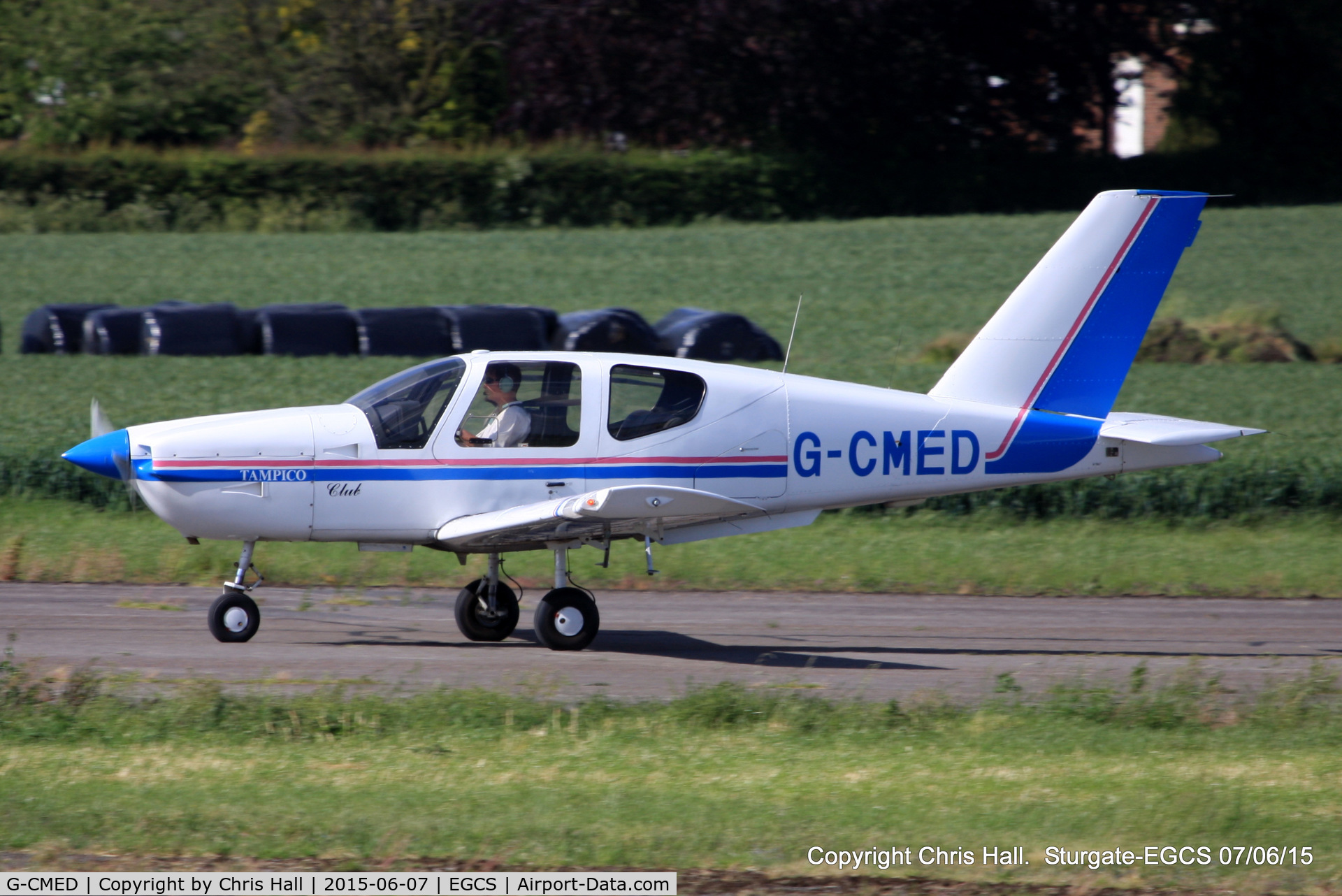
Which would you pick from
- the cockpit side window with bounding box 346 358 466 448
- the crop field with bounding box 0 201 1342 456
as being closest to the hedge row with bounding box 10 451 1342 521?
the crop field with bounding box 0 201 1342 456

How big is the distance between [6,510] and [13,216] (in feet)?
70.5

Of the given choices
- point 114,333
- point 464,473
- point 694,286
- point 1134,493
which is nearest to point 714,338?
point 694,286

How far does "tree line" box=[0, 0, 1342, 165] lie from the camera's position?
38.8 meters

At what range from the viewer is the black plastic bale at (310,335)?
22.5 metres

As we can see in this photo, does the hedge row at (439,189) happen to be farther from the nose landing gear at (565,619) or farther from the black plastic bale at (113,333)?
the nose landing gear at (565,619)

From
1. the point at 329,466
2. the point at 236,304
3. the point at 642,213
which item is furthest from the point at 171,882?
the point at 642,213

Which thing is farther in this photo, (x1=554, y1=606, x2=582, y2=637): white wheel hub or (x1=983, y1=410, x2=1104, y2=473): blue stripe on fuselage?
(x1=983, y1=410, x2=1104, y2=473): blue stripe on fuselage

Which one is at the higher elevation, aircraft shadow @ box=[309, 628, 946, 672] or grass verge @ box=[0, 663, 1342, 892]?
grass verge @ box=[0, 663, 1342, 892]

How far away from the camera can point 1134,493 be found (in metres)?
16.3

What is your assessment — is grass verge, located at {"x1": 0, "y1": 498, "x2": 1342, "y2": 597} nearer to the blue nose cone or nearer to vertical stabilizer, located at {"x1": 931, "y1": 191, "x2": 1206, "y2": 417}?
vertical stabilizer, located at {"x1": 931, "y1": 191, "x2": 1206, "y2": 417}

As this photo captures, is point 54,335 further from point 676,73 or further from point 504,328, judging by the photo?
point 676,73

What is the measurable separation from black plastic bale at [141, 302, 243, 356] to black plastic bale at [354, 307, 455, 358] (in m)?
2.13

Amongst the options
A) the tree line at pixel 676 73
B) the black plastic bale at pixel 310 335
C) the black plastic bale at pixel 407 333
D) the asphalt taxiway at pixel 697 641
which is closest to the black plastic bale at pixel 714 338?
the black plastic bale at pixel 407 333

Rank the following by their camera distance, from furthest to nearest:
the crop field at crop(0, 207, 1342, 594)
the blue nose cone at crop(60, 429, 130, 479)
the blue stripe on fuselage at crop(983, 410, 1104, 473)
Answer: the crop field at crop(0, 207, 1342, 594)
the blue stripe on fuselage at crop(983, 410, 1104, 473)
the blue nose cone at crop(60, 429, 130, 479)
